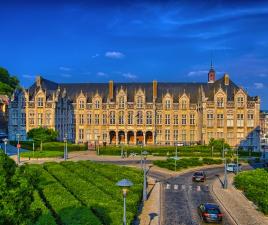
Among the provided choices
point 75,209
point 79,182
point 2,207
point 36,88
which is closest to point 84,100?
point 36,88

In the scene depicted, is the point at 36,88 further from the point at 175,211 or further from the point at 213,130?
the point at 175,211

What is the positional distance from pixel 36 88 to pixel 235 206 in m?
69.5

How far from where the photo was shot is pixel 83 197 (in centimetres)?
3297

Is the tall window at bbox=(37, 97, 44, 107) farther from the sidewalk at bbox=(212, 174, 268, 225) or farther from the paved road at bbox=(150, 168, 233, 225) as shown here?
the sidewalk at bbox=(212, 174, 268, 225)

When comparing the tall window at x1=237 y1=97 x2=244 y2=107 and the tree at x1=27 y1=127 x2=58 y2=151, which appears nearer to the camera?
the tree at x1=27 y1=127 x2=58 y2=151

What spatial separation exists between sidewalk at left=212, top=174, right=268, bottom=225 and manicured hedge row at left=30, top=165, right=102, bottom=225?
14.3 m

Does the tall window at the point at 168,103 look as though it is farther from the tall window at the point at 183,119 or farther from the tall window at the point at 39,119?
the tall window at the point at 39,119

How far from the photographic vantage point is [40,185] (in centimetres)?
3694

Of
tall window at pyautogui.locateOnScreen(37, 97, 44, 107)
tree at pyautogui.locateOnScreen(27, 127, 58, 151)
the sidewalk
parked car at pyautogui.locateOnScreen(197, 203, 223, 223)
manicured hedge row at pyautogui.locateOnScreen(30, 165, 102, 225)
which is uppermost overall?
tall window at pyautogui.locateOnScreen(37, 97, 44, 107)

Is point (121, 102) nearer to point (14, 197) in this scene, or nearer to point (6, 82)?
point (6, 82)

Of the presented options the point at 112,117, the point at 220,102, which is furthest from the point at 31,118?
the point at 220,102

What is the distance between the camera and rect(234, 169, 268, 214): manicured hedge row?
37500 mm

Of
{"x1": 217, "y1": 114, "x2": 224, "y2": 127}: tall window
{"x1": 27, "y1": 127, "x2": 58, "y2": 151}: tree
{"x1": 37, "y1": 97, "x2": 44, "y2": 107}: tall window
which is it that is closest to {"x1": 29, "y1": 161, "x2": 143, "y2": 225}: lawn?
{"x1": 27, "y1": 127, "x2": 58, "y2": 151}: tree

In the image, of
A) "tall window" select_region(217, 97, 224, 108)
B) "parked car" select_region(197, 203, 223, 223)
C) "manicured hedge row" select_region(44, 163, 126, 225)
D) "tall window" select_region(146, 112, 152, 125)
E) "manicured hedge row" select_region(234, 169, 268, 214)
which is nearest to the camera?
"manicured hedge row" select_region(44, 163, 126, 225)
